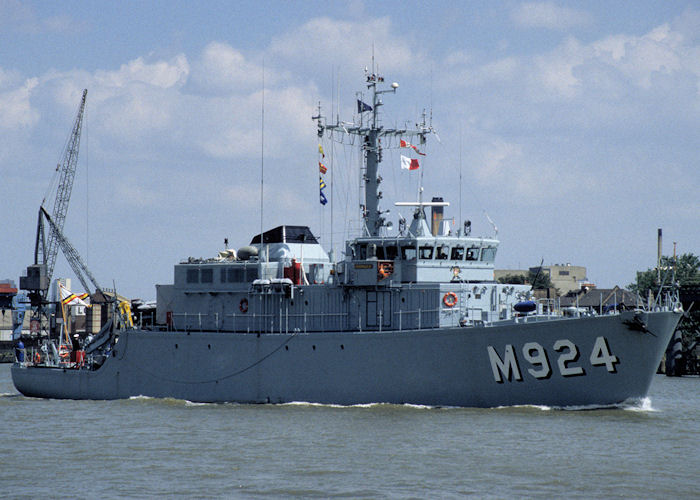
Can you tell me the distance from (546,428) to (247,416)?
1008 cm

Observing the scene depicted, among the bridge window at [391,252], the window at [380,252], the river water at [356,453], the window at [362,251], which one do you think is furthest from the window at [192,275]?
the bridge window at [391,252]

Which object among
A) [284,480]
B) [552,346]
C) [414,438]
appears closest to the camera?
[284,480]

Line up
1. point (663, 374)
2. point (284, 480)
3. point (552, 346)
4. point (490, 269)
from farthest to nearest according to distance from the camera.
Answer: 1. point (663, 374)
2. point (490, 269)
3. point (552, 346)
4. point (284, 480)

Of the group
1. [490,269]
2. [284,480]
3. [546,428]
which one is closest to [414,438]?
[546,428]

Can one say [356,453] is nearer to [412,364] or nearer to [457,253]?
[412,364]

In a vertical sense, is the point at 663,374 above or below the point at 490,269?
below

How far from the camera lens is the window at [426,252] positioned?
108 feet

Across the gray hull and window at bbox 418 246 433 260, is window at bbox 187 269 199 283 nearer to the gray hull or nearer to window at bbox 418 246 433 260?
the gray hull

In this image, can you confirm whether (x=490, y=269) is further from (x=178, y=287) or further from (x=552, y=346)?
(x=178, y=287)

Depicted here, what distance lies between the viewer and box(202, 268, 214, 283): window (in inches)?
1467

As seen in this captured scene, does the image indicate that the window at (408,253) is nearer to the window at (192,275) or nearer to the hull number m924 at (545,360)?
the hull number m924 at (545,360)

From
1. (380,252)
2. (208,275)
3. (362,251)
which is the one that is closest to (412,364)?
(380,252)

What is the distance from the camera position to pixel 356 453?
2392 centimetres

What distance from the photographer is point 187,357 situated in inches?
1435
